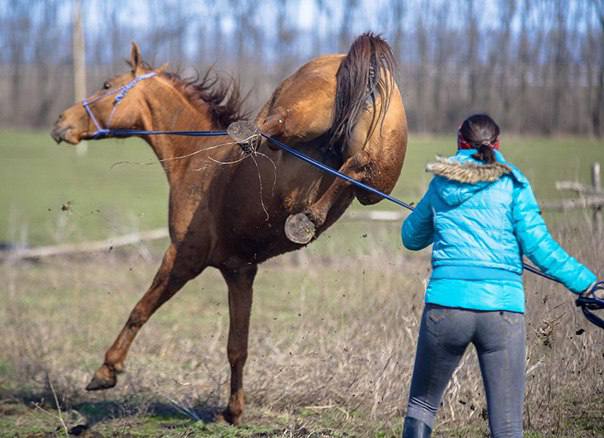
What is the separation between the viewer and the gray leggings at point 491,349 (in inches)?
156

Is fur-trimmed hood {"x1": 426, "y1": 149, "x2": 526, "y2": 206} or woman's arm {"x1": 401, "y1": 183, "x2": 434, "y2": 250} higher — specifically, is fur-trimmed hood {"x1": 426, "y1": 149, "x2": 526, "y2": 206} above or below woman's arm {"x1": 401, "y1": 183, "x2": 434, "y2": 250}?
above

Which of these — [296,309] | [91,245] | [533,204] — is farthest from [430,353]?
[91,245]

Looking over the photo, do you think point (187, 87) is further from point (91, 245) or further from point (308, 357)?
point (91, 245)

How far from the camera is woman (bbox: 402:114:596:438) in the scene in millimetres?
3961

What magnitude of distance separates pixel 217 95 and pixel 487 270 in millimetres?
3442

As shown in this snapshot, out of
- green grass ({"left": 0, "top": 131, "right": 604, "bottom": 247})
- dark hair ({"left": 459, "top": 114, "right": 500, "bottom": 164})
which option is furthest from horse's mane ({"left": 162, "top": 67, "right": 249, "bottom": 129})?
green grass ({"left": 0, "top": 131, "right": 604, "bottom": 247})

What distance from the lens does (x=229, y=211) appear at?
6.15 meters

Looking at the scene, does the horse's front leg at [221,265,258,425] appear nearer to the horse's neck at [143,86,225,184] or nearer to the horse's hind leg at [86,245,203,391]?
the horse's hind leg at [86,245,203,391]

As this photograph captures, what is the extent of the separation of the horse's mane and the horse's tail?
1393mm

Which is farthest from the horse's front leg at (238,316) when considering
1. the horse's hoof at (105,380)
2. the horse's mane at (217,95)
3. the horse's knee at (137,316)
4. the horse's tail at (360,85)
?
the horse's tail at (360,85)

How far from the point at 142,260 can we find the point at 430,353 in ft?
37.4

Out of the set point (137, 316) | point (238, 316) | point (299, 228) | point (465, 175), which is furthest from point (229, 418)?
point (465, 175)

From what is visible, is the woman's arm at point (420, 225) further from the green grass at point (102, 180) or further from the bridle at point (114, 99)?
the green grass at point (102, 180)

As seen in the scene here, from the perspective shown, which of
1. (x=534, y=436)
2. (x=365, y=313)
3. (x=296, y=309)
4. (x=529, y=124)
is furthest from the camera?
(x=529, y=124)
